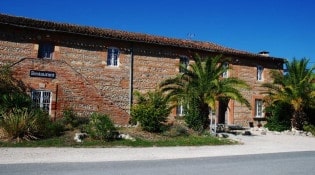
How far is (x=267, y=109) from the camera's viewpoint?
26.9 meters

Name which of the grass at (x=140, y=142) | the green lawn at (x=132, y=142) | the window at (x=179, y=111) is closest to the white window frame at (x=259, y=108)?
the window at (x=179, y=111)

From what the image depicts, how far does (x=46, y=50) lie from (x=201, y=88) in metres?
9.45

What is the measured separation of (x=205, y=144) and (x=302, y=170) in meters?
6.86

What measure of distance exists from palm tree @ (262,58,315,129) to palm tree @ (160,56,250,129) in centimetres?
583

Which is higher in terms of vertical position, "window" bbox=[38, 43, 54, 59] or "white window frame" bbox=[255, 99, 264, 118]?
"window" bbox=[38, 43, 54, 59]

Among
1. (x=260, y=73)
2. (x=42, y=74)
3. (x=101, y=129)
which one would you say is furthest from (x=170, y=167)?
(x=260, y=73)

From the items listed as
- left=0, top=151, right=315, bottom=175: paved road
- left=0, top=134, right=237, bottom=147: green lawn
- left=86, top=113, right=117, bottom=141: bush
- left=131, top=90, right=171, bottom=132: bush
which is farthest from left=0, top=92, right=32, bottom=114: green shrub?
left=0, top=151, right=315, bottom=175: paved road

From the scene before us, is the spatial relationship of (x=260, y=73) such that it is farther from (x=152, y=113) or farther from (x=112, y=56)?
(x=152, y=113)

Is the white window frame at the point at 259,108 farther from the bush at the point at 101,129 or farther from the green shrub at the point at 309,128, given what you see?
the bush at the point at 101,129

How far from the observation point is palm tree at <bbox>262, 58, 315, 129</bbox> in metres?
24.0

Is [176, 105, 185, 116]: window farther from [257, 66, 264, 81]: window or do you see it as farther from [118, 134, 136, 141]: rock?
[118, 134, 136, 141]: rock

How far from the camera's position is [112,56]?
22625 mm

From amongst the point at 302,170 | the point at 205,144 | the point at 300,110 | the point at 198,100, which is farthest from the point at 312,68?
the point at 302,170

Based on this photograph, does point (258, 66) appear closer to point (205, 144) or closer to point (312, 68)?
point (312, 68)
